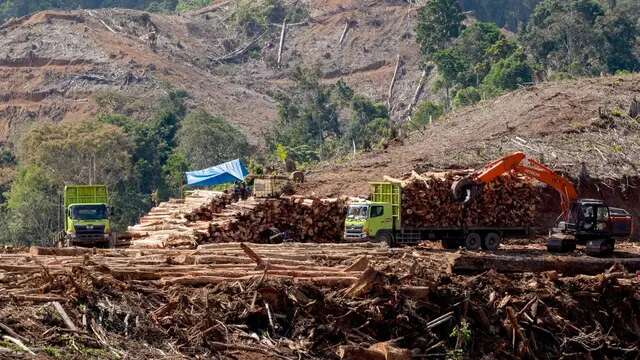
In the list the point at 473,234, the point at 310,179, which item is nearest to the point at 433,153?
the point at 310,179

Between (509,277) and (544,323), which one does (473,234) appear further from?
(544,323)

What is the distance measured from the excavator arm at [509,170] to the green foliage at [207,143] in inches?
1379

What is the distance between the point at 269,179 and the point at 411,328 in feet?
60.2

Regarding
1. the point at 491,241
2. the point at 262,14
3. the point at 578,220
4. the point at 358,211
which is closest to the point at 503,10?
the point at 262,14

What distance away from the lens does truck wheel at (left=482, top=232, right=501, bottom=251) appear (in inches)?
1421

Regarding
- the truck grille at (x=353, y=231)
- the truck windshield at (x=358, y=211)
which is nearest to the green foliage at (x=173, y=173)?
the truck windshield at (x=358, y=211)

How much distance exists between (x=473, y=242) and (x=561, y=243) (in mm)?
2623

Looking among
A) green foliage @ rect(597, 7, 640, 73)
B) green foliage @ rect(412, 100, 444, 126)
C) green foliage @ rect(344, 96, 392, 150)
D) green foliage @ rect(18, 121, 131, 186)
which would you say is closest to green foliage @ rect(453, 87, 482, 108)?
green foliage @ rect(412, 100, 444, 126)

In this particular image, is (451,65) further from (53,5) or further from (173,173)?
(53,5)

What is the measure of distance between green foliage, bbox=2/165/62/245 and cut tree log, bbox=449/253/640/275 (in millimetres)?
33320

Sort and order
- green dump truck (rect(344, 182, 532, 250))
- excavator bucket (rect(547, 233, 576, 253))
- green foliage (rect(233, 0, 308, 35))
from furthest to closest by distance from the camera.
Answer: green foliage (rect(233, 0, 308, 35))
green dump truck (rect(344, 182, 532, 250))
excavator bucket (rect(547, 233, 576, 253))

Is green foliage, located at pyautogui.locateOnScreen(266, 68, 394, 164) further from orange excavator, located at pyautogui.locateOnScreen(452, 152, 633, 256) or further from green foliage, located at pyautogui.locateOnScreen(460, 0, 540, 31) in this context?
orange excavator, located at pyautogui.locateOnScreen(452, 152, 633, 256)

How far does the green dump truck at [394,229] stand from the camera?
34.8 m

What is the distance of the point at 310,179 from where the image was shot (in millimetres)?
43375
